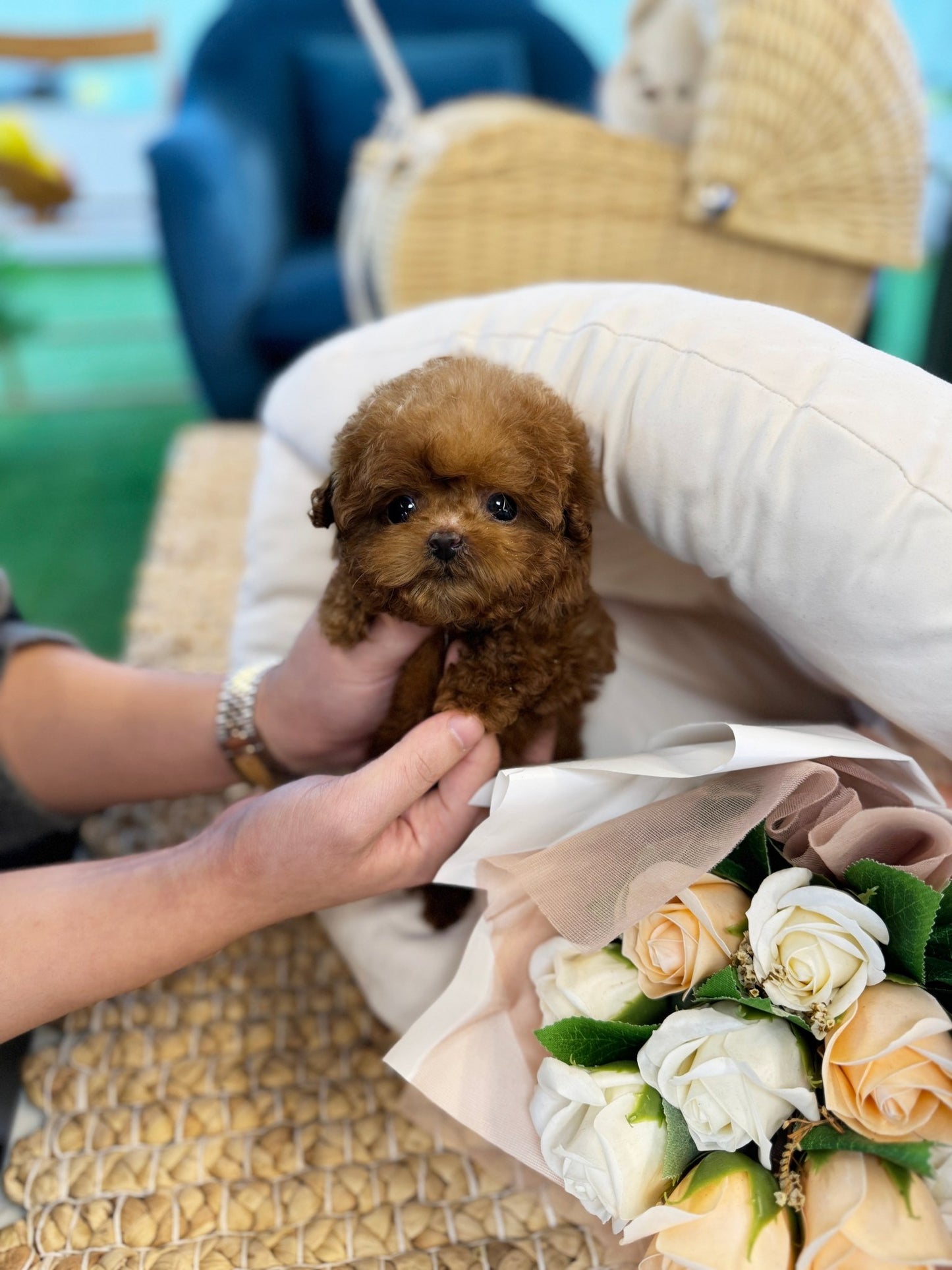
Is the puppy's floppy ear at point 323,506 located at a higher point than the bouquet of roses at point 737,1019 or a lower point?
higher

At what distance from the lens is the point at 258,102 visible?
2713 mm

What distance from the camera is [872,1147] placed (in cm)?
47

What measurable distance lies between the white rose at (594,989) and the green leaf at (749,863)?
3.4 inches

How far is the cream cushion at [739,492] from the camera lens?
561 mm

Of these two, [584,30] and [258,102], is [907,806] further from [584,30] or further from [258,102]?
[584,30]

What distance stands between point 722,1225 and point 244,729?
0.58 metres

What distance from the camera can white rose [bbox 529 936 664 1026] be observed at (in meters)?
0.56

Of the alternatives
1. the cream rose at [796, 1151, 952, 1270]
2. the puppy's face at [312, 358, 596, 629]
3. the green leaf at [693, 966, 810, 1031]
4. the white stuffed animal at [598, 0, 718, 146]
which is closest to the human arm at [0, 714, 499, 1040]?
the puppy's face at [312, 358, 596, 629]

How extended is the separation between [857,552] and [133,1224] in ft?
2.36

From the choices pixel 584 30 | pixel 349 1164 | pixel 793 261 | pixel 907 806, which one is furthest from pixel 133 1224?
pixel 584 30

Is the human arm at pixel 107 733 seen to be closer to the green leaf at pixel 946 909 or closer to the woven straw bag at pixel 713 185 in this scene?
the green leaf at pixel 946 909

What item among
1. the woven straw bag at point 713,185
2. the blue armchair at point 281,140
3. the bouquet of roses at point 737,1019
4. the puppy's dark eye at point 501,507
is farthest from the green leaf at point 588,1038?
the blue armchair at point 281,140

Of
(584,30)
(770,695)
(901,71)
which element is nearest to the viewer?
(770,695)

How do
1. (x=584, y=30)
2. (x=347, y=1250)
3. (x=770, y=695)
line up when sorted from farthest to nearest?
(x=584, y=30)
(x=770, y=695)
(x=347, y=1250)
